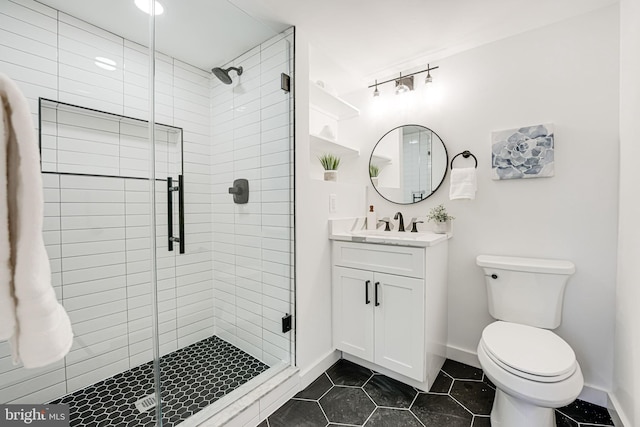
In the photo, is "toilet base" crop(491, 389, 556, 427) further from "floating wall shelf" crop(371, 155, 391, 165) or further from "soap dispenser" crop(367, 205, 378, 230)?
"floating wall shelf" crop(371, 155, 391, 165)

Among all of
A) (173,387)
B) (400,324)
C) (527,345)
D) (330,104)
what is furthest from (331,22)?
(173,387)

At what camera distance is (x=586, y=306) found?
157cm

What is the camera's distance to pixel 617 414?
4.53 ft

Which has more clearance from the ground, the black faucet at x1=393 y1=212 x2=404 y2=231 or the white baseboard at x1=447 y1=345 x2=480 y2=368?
the black faucet at x1=393 y1=212 x2=404 y2=231

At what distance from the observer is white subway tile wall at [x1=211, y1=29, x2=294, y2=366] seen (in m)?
1.75

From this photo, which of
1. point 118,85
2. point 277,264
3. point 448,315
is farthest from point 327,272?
point 118,85

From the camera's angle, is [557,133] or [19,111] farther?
[557,133]

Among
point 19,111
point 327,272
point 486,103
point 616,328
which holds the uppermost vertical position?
point 486,103

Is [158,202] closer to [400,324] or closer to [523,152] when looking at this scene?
[400,324]

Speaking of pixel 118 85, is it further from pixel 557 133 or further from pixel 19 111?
pixel 557 133

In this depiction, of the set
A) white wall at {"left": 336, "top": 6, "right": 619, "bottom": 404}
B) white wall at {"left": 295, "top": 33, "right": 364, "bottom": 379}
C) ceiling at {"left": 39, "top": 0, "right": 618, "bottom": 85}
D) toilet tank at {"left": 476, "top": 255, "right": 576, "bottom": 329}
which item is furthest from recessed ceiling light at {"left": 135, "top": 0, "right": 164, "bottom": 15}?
toilet tank at {"left": 476, "top": 255, "right": 576, "bottom": 329}

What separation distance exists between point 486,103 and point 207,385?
252 centimetres

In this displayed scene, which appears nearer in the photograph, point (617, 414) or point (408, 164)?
point (617, 414)

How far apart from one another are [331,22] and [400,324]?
187cm
